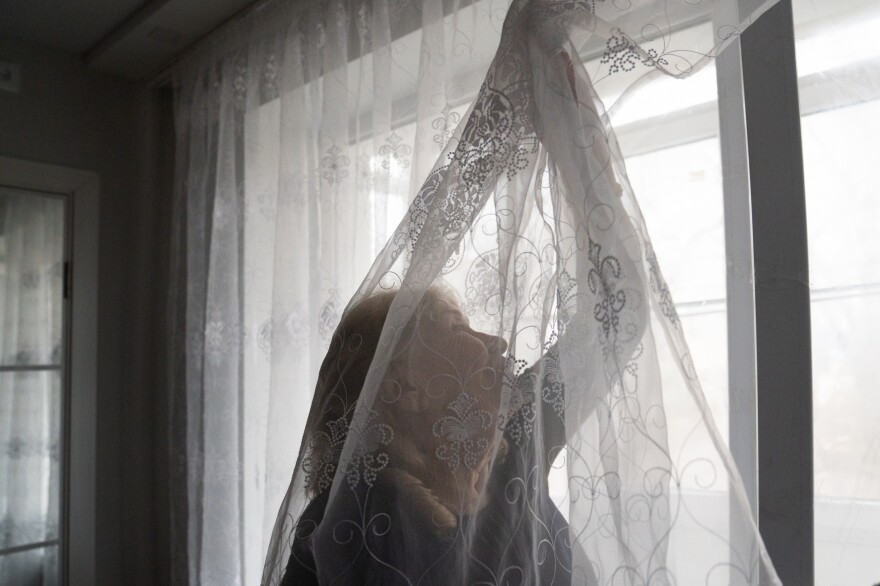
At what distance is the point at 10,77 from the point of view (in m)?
2.19

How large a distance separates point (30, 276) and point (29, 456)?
59 centimetres

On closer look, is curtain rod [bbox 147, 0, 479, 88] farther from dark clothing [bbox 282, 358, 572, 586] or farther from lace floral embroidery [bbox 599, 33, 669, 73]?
dark clothing [bbox 282, 358, 572, 586]

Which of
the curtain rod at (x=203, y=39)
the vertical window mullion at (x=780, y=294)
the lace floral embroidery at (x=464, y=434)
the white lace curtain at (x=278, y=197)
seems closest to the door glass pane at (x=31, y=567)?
the white lace curtain at (x=278, y=197)

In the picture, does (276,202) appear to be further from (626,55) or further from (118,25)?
(626,55)

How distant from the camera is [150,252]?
2.41 metres

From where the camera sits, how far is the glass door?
2.17 metres

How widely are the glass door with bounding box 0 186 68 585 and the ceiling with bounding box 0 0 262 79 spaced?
0.51 metres

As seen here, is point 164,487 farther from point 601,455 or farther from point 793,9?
point 793,9

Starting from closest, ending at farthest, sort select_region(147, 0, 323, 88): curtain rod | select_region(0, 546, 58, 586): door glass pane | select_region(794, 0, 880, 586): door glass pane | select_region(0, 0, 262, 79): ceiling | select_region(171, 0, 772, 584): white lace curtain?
select_region(794, 0, 880, 586): door glass pane → select_region(171, 0, 772, 584): white lace curtain → select_region(147, 0, 323, 88): curtain rod → select_region(0, 0, 262, 79): ceiling → select_region(0, 546, 58, 586): door glass pane

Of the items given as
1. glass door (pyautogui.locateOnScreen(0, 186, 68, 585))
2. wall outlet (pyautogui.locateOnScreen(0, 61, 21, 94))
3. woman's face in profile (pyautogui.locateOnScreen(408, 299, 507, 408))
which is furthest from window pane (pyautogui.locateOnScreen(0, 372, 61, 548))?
woman's face in profile (pyautogui.locateOnScreen(408, 299, 507, 408))

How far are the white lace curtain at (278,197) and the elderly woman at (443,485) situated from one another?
47cm

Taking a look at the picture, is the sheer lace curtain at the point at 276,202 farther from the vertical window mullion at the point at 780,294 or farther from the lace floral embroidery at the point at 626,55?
the vertical window mullion at the point at 780,294

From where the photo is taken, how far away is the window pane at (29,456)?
2.17 meters

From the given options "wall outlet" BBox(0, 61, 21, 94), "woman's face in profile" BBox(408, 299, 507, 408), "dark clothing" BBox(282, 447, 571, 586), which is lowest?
"dark clothing" BBox(282, 447, 571, 586)
